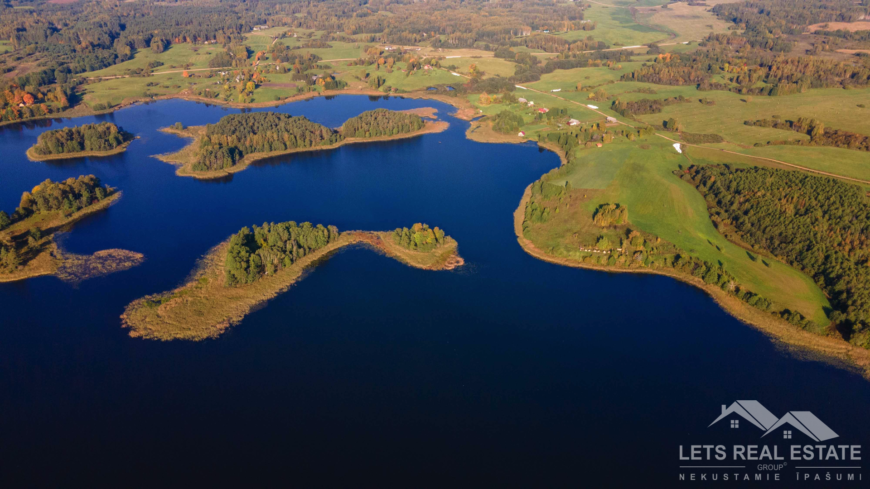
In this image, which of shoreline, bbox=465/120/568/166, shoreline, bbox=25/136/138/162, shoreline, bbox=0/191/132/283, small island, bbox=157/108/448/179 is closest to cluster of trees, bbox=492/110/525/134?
shoreline, bbox=465/120/568/166

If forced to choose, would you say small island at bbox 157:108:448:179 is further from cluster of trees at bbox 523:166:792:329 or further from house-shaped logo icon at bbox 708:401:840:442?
house-shaped logo icon at bbox 708:401:840:442

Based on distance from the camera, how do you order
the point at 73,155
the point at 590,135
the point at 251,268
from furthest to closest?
the point at 590,135, the point at 73,155, the point at 251,268

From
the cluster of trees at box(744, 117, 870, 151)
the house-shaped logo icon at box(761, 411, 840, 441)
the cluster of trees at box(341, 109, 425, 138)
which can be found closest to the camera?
the house-shaped logo icon at box(761, 411, 840, 441)

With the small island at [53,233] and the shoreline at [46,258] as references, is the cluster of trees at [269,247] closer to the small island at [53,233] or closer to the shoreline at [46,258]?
the small island at [53,233]

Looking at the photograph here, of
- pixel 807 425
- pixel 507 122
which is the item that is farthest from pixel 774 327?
pixel 507 122

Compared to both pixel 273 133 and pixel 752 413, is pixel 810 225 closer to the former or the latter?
pixel 752 413
